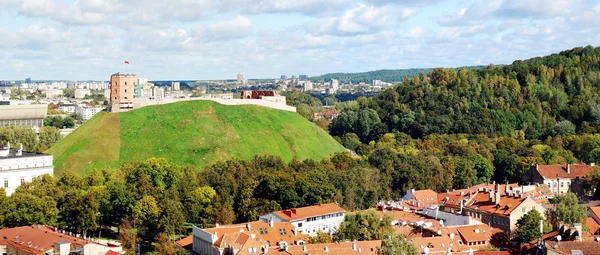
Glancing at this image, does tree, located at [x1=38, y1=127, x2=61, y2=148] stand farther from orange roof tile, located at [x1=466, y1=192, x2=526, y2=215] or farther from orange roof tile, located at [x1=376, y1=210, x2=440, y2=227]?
orange roof tile, located at [x1=466, y1=192, x2=526, y2=215]

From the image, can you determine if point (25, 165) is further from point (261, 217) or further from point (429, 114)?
point (429, 114)

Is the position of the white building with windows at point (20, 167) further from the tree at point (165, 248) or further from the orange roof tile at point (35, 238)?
the tree at point (165, 248)

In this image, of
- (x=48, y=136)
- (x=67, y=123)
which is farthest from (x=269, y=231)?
(x=67, y=123)

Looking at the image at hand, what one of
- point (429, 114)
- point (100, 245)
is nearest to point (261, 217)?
point (100, 245)

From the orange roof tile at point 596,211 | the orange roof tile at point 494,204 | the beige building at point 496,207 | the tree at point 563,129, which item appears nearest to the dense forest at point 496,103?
the tree at point 563,129

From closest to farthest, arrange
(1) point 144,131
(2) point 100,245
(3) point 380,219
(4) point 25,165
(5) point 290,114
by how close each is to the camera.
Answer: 1. (2) point 100,245
2. (3) point 380,219
3. (4) point 25,165
4. (1) point 144,131
5. (5) point 290,114

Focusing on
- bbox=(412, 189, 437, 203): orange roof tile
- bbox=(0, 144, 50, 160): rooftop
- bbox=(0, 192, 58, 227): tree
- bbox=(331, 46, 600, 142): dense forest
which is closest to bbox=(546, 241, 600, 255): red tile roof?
bbox=(412, 189, 437, 203): orange roof tile

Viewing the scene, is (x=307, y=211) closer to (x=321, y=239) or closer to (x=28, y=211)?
(x=321, y=239)
